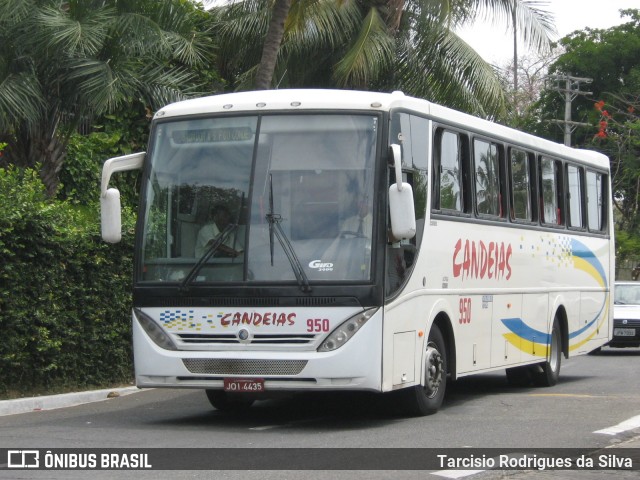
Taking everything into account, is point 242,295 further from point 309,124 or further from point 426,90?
point 426,90

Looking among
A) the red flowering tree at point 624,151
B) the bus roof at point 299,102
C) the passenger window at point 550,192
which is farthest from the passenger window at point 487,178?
the red flowering tree at point 624,151

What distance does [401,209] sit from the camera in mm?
11266

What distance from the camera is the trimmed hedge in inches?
540

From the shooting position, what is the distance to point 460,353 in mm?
13656

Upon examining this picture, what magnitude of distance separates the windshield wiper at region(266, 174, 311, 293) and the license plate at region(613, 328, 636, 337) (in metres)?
16.3

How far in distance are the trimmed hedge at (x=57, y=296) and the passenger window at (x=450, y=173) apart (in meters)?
4.61

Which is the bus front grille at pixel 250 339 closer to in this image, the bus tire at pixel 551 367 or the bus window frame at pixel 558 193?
the bus window frame at pixel 558 193

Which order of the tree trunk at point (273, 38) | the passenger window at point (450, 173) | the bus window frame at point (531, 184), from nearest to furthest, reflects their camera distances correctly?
the passenger window at point (450, 173)
the bus window frame at point (531, 184)
the tree trunk at point (273, 38)

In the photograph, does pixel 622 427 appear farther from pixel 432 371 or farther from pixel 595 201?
pixel 595 201

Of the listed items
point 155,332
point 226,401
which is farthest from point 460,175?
point 155,332

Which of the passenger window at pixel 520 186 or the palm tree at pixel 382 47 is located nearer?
the passenger window at pixel 520 186

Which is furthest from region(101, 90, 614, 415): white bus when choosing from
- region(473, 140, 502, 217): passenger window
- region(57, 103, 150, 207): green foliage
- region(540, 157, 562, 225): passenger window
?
region(57, 103, 150, 207): green foliage

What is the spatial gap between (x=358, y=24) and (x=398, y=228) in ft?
51.1

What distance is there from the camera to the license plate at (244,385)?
11362 mm
